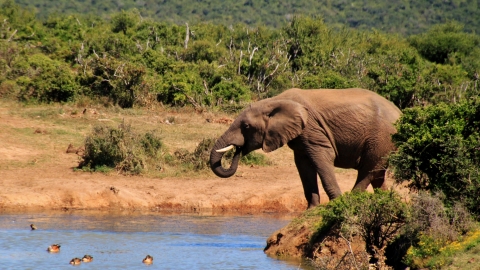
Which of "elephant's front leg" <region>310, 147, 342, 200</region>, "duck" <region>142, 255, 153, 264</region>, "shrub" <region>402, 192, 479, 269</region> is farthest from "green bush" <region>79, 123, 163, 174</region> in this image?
"shrub" <region>402, 192, 479, 269</region>

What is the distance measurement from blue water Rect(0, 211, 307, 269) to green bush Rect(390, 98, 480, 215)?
2.21m

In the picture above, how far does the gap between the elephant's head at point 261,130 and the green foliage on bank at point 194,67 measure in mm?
12623

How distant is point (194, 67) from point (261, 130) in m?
15.5

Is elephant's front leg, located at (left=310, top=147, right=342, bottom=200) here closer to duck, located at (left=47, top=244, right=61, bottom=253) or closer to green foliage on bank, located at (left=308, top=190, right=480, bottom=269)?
green foliage on bank, located at (left=308, top=190, right=480, bottom=269)

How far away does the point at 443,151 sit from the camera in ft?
38.4

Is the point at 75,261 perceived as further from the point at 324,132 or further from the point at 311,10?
the point at 311,10

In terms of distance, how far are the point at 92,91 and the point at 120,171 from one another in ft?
24.4

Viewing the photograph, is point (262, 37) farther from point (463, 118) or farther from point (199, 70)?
point (463, 118)

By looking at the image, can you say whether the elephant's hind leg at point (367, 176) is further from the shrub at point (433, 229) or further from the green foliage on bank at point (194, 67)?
the green foliage on bank at point (194, 67)


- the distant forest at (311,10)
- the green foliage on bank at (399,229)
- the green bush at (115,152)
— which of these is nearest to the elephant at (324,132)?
the green foliage on bank at (399,229)

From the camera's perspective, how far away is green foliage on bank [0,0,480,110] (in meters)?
26.7

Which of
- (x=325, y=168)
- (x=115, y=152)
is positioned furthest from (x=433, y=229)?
(x=115, y=152)

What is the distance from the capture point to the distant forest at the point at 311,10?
9244 cm

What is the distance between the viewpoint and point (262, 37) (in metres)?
38.8
